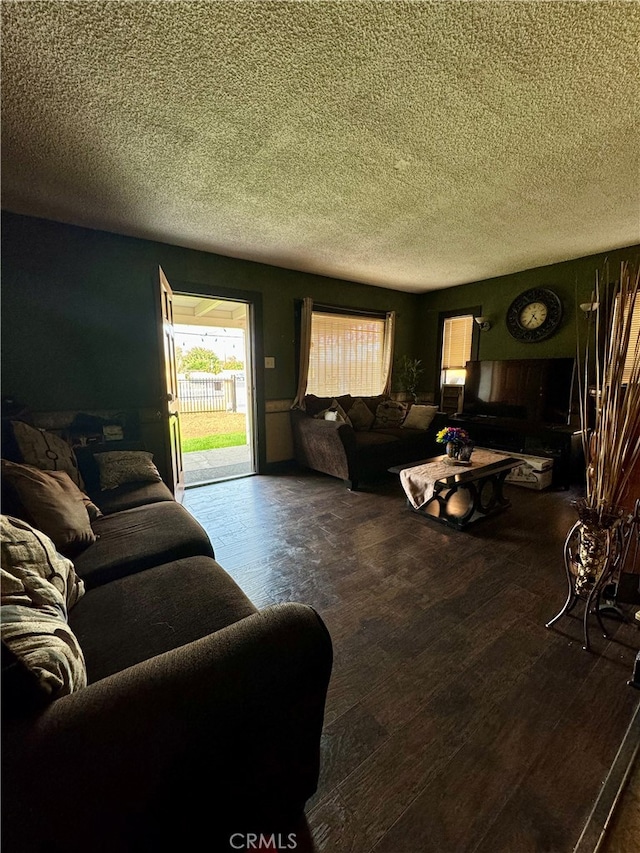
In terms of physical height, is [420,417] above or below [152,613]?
above

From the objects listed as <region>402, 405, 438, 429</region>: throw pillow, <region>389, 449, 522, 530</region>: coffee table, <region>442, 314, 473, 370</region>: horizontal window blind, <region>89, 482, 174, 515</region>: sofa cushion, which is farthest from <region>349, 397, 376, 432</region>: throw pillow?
<region>89, 482, 174, 515</region>: sofa cushion

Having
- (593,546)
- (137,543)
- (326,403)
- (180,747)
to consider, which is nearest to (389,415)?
(326,403)

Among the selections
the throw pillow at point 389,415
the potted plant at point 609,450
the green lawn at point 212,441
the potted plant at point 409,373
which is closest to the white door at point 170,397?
the throw pillow at point 389,415

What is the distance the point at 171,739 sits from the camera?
63cm

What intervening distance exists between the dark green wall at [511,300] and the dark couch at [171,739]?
13.3 ft

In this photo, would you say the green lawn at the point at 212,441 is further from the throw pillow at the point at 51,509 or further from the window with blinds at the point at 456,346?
the throw pillow at the point at 51,509

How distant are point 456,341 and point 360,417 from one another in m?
2.14

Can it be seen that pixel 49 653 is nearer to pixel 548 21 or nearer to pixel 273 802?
pixel 273 802

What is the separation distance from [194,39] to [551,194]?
243cm

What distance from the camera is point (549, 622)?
1675mm

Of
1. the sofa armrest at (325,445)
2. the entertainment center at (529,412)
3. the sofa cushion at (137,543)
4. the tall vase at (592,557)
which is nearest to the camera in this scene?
the sofa cushion at (137,543)

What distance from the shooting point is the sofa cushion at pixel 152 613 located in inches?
38.1

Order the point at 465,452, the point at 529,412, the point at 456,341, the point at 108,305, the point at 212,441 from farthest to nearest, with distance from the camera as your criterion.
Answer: the point at 212,441 < the point at 456,341 < the point at 529,412 < the point at 108,305 < the point at 465,452

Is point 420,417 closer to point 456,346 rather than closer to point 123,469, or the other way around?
point 456,346
